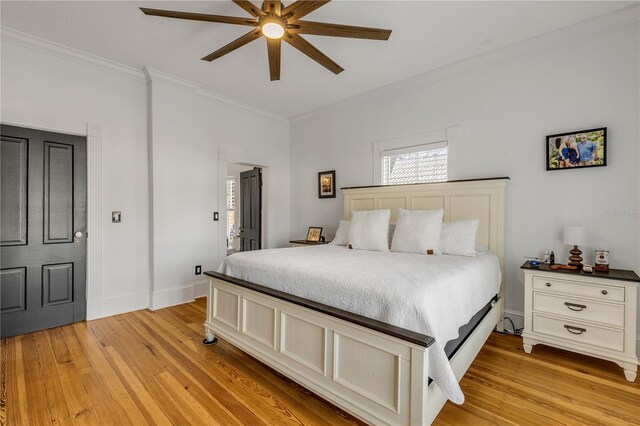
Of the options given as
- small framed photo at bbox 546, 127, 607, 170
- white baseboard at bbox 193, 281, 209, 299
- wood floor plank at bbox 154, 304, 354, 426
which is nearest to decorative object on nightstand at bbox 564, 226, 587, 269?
small framed photo at bbox 546, 127, 607, 170

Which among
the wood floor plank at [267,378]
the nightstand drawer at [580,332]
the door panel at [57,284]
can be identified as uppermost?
the door panel at [57,284]

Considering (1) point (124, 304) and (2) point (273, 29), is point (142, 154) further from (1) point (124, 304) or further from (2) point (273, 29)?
(2) point (273, 29)

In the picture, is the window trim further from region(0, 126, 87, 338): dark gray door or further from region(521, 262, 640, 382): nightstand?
region(0, 126, 87, 338): dark gray door

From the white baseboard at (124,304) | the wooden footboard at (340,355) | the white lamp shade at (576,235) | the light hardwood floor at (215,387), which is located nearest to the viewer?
the wooden footboard at (340,355)

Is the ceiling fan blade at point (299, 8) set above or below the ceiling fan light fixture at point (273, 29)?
above

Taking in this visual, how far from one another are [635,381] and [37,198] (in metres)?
5.32

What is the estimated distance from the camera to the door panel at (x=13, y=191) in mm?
2738

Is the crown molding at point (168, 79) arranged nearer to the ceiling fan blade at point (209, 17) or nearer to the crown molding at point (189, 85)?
the crown molding at point (189, 85)

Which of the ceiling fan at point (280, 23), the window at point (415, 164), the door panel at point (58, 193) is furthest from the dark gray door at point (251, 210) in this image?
the ceiling fan at point (280, 23)

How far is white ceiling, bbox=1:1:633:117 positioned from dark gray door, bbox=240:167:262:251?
1994 mm

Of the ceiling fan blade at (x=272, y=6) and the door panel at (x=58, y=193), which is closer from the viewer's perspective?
the ceiling fan blade at (x=272, y=6)

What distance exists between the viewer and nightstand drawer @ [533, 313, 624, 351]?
7.12 feet

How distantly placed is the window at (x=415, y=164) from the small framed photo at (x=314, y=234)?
132cm

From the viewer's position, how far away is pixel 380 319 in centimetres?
155
